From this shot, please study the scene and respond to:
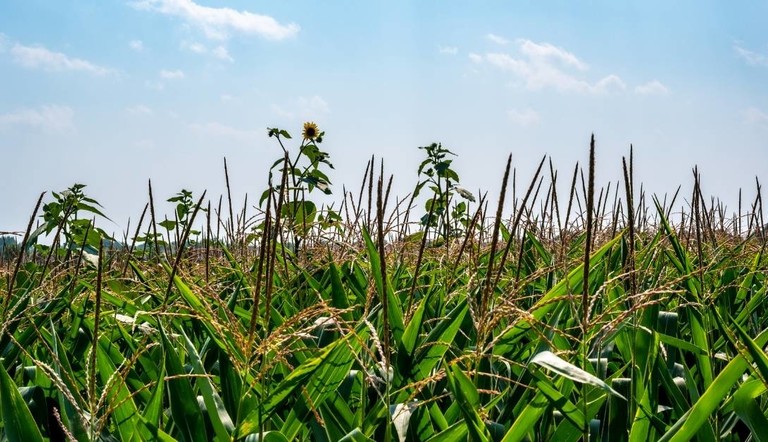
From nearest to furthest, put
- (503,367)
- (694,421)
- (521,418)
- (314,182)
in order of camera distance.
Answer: (694,421)
(521,418)
(503,367)
(314,182)

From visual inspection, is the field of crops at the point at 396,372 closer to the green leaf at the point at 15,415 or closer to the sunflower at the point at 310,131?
the green leaf at the point at 15,415

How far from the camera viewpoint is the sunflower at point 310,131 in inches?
213

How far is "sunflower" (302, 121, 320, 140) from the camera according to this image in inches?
213

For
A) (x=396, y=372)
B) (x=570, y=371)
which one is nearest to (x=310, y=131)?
(x=396, y=372)

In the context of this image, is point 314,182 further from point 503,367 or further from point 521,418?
point 521,418

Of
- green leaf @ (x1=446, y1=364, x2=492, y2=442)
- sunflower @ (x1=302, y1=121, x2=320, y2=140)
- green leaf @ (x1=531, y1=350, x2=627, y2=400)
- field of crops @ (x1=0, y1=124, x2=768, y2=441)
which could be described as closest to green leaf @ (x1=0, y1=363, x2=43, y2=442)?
field of crops @ (x1=0, y1=124, x2=768, y2=441)

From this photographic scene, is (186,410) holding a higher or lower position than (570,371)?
lower

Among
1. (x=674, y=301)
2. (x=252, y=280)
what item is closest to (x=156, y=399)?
(x=252, y=280)

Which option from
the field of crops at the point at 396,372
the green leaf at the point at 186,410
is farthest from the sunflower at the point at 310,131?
the green leaf at the point at 186,410

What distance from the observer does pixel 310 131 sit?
5465 millimetres

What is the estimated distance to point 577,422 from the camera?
1.44 m

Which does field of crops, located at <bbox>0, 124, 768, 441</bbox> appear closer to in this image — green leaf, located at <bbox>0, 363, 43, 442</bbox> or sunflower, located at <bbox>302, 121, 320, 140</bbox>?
green leaf, located at <bbox>0, 363, 43, 442</bbox>

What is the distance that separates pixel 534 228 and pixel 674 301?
111 cm

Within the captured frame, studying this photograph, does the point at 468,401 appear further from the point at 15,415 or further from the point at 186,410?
the point at 15,415
